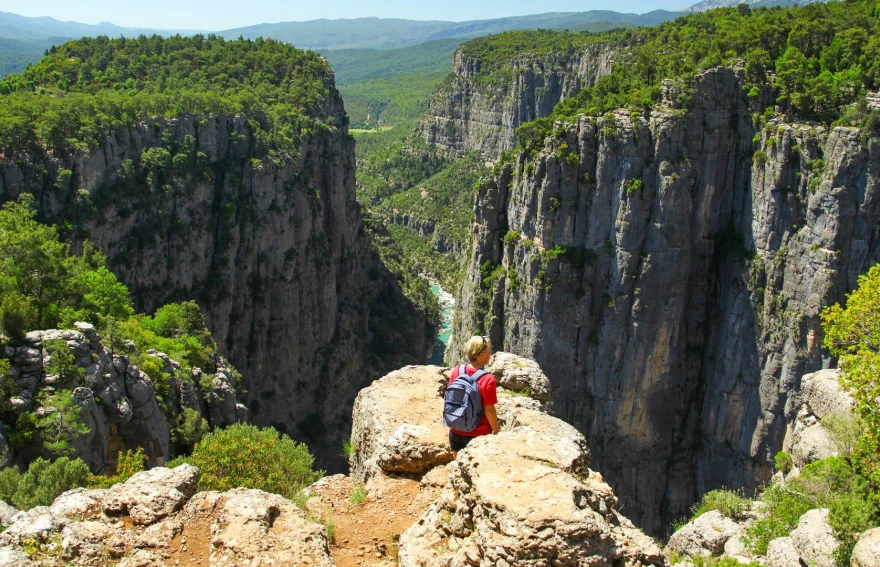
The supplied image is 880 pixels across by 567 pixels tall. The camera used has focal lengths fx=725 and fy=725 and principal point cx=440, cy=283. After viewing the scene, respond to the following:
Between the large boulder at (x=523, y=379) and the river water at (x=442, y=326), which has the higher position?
the large boulder at (x=523, y=379)

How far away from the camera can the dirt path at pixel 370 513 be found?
12.8m

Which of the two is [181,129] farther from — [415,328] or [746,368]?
[746,368]

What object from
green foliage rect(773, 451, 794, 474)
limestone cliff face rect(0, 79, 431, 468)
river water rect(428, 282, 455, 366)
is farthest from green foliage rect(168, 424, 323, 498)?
river water rect(428, 282, 455, 366)

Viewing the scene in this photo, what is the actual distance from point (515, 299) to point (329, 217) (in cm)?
3396

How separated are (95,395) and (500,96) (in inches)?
5509

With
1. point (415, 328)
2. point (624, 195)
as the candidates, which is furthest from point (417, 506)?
point (415, 328)

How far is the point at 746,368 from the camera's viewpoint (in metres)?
46.3

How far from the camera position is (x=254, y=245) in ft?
224

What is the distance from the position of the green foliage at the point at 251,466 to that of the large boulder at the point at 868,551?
12.8m

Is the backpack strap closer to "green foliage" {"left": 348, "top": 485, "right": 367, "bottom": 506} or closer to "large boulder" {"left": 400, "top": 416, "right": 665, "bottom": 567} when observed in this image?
"large boulder" {"left": 400, "top": 416, "right": 665, "bottom": 567}

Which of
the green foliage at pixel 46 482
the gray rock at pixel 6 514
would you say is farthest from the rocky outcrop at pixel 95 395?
the gray rock at pixel 6 514

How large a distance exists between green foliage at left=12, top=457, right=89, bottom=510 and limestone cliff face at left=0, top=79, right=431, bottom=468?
33978 millimetres

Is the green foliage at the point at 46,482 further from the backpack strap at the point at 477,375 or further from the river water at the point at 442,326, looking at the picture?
the river water at the point at 442,326

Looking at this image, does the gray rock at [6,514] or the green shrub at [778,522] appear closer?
the gray rock at [6,514]
